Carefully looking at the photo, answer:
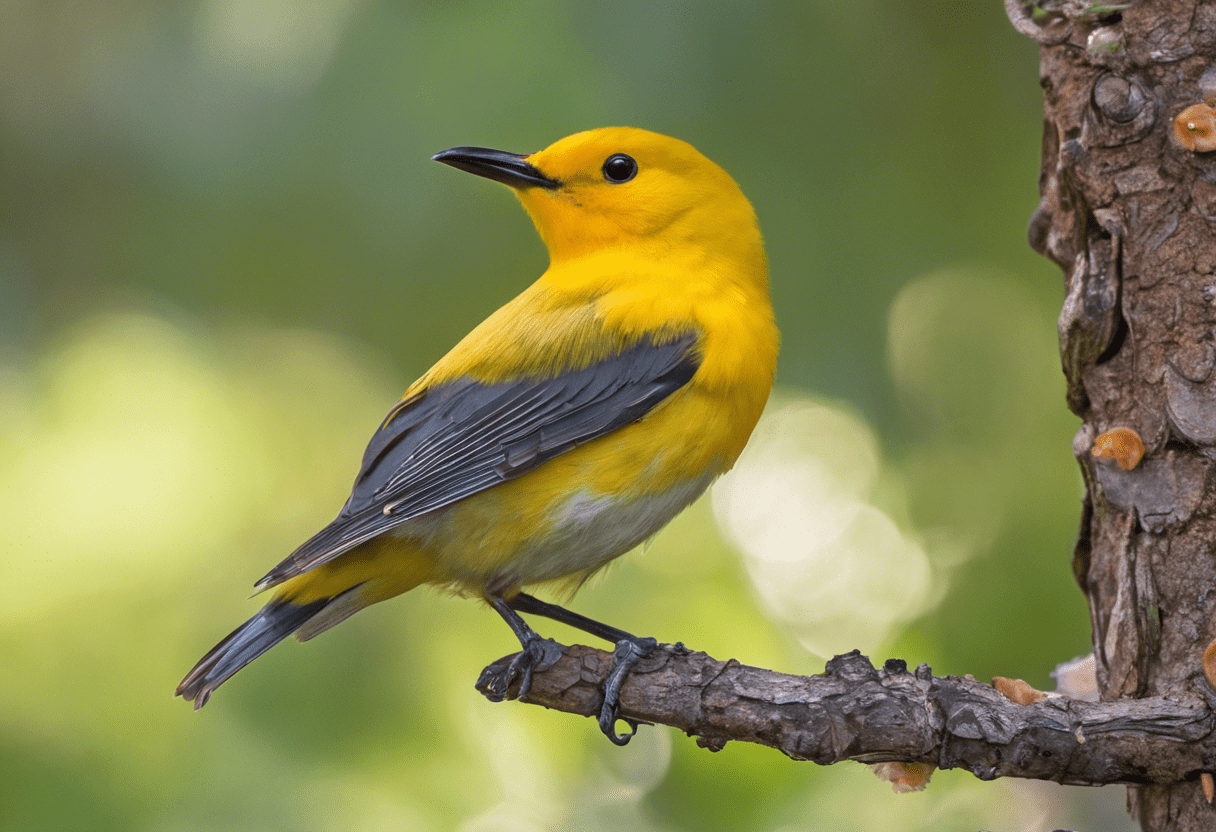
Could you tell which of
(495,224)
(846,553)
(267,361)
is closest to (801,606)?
(846,553)

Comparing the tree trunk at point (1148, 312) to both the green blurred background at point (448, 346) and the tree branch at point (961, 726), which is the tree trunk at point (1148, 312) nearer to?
the tree branch at point (961, 726)

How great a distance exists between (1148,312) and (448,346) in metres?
2.00

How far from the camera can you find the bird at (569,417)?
2.21 meters

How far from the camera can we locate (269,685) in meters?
2.81

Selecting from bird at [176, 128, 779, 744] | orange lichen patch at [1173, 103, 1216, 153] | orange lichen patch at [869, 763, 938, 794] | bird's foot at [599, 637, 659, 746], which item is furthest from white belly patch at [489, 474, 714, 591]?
orange lichen patch at [1173, 103, 1216, 153]

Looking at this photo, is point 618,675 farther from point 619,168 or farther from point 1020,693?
point 619,168

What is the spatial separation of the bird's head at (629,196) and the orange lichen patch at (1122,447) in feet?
3.13

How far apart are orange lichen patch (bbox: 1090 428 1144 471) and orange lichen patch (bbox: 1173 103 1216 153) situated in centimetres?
56

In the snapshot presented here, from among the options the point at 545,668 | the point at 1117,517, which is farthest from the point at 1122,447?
the point at 545,668

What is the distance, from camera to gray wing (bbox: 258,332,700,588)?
2219mm

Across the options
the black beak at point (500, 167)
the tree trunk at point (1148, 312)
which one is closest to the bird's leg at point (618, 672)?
the tree trunk at point (1148, 312)

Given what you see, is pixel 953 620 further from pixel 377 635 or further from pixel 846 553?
pixel 377 635

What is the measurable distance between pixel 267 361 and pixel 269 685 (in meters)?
1.05

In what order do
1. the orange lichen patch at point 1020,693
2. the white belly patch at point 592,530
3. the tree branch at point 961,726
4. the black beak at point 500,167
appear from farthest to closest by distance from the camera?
the black beak at point 500,167 → the white belly patch at point 592,530 → the orange lichen patch at point 1020,693 → the tree branch at point 961,726
